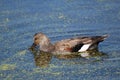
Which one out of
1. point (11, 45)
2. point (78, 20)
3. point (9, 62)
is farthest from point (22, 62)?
point (78, 20)

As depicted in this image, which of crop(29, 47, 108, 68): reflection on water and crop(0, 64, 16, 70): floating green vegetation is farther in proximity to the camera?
crop(29, 47, 108, 68): reflection on water

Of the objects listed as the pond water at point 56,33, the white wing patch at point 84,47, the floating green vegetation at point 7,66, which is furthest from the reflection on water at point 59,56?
the floating green vegetation at point 7,66

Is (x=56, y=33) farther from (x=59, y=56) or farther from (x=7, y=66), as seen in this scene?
(x=7, y=66)

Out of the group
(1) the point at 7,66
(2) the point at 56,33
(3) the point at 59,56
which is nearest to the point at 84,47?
(3) the point at 59,56

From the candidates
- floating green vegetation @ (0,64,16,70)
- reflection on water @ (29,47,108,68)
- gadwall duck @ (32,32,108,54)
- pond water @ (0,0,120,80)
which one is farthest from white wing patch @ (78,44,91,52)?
floating green vegetation @ (0,64,16,70)

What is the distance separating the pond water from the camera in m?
13.8

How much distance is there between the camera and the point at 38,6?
18.6 m

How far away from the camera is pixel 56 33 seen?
54.4ft

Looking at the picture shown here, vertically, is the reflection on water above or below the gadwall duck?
below

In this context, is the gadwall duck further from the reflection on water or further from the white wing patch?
the reflection on water

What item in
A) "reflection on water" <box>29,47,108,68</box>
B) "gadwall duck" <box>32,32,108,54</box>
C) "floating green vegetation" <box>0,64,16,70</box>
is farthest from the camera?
"gadwall duck" <box>32,32,108,54</box>

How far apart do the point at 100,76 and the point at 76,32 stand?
3508 mm

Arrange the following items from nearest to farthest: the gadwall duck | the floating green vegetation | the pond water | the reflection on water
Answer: the pond water
the floating green vegetation
the reflection on water
the gadwall duck

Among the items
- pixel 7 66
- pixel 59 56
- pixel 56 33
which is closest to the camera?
pixel 7 66
